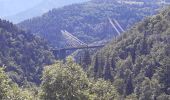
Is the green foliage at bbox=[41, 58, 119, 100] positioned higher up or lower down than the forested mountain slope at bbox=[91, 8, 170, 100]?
higher up

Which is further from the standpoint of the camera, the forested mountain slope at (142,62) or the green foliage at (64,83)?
the forested mountain slope at (142,62)

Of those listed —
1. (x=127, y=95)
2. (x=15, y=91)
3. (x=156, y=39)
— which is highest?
(x=15, y=91)

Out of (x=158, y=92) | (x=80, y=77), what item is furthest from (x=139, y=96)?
(x=80, y=77)

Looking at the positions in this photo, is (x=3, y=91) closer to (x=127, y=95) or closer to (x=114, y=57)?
(x=127, y=95)

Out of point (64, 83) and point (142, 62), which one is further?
point (142, 62)

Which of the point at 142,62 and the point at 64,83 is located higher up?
the point at 64,83

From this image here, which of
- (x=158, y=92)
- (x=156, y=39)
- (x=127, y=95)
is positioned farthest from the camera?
(x=156, y=39)

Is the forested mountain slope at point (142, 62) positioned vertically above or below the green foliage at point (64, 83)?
below

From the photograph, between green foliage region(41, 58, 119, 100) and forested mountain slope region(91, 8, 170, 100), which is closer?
green foliage region(41, 58, 119, 100)
